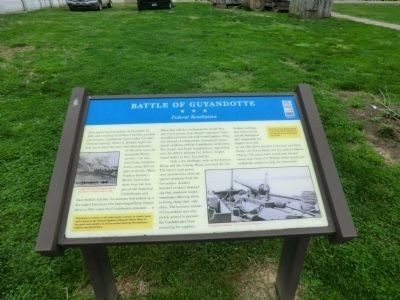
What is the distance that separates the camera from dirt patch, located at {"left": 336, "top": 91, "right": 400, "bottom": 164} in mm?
4523

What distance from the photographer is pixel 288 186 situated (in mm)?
2037

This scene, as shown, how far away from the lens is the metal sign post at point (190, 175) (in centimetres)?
191

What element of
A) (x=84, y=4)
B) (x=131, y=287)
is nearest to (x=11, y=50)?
(x=131, y=287)

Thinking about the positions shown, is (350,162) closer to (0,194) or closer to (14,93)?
(0,194)

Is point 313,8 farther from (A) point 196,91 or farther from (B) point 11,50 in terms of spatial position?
(B) point 11,50

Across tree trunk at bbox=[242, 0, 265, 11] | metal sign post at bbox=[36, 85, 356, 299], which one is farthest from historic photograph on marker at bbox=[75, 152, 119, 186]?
tree trunk at bbox=[242, 0, 265, 11]

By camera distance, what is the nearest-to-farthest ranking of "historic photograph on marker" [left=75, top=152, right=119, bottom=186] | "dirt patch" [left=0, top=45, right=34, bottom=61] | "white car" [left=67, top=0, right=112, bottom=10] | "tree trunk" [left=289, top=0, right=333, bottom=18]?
"historic photograph on marker" [left=75, top=152, right=119, bottom=186] → "dirt patch" [left=0, top=45, right=34, bottom=61] → "tree trunk" [left=289, top=0, right=333, bottom=18] → "white car" [left=67, top=0, right=112, bottom=10]

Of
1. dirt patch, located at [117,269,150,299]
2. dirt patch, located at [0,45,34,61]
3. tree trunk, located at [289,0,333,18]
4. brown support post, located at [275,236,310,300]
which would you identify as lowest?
tree trunk, located at [289,0,333,18]

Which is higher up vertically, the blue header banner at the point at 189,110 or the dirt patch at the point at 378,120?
the blue header banner at the point at 189,110

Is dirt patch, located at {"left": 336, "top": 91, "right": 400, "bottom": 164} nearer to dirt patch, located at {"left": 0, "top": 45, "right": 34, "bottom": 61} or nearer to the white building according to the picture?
dirt patch, located at {"left": 0, "top": 45, "right": 34, "bottom": 61}

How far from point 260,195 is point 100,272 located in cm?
114

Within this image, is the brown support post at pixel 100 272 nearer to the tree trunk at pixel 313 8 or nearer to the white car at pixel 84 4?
the tree trunk at pixel 313 8

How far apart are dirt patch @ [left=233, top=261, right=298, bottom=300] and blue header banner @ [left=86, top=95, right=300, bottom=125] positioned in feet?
4.41

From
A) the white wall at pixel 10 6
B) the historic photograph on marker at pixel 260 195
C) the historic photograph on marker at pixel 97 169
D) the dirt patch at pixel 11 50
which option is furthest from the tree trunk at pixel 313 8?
the historic photograph on marker at pixel 97 169
